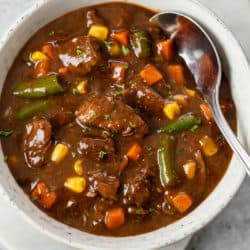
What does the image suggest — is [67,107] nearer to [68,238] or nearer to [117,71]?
[117,71]

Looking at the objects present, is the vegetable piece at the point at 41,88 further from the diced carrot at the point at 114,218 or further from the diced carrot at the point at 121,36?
the diced carrot at the point at 114,218

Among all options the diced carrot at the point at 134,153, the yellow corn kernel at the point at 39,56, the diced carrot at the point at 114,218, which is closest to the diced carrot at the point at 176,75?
the diced carrot at the point at 134,153

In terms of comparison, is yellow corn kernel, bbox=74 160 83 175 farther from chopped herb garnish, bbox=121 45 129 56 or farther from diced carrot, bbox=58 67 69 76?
chopped herb garnish, bbox=121 45 129 56

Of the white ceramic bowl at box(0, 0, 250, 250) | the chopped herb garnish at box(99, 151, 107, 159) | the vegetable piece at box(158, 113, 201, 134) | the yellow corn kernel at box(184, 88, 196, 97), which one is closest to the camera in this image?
the white ceramic bowl at box(0, 0, 250, 250)

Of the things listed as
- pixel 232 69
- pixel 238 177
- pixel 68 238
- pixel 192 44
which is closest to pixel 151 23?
pixel 192 44

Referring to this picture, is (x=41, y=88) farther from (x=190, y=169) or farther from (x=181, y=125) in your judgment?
(x=190, y=169)

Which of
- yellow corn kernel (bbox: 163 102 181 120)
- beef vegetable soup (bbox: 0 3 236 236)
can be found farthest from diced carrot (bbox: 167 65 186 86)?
yellow corn kernel (bbox: 163 102 181 120)

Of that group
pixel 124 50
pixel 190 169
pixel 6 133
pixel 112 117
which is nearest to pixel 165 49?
pixel 124 50
